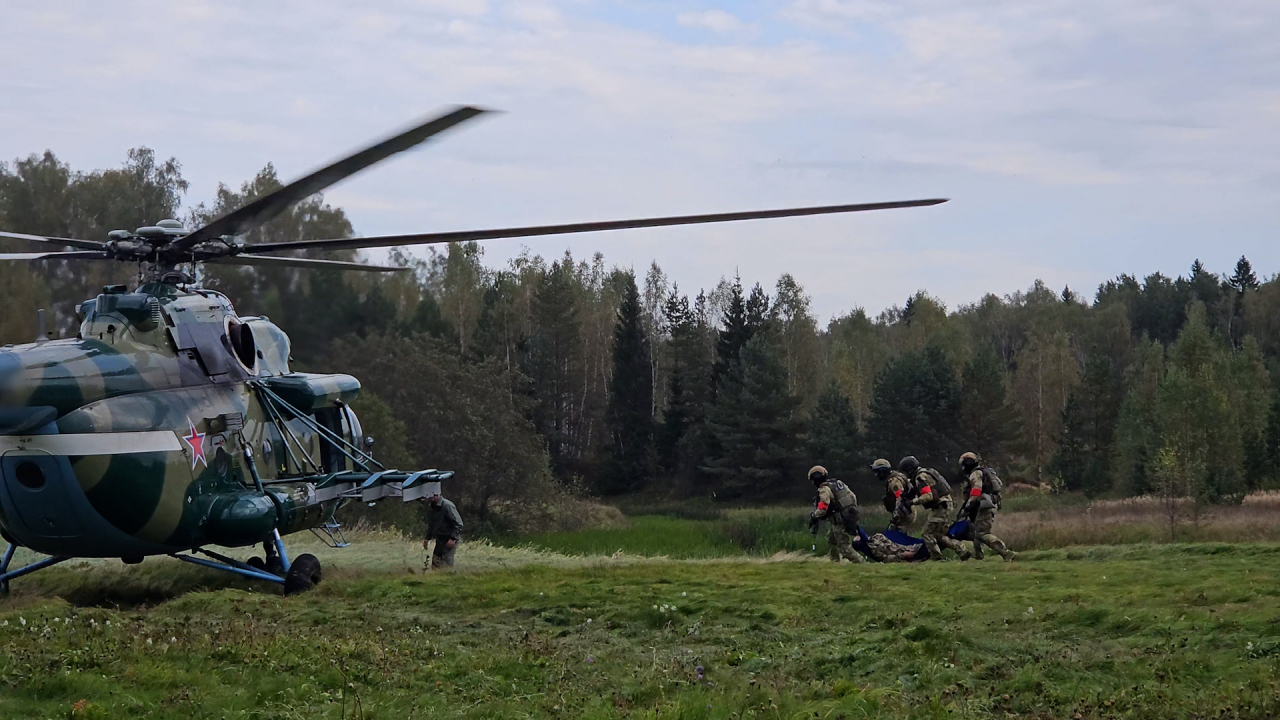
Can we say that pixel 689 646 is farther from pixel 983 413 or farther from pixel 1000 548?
pixel 983 413

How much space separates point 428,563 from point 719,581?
4922 millimetres

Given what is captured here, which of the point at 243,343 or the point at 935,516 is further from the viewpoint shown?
the point at 935,516

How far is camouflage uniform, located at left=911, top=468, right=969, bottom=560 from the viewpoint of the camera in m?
16.6

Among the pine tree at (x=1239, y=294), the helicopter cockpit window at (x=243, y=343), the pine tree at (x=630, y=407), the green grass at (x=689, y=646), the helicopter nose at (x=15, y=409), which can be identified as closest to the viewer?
the green grass at (x=689, y=646)

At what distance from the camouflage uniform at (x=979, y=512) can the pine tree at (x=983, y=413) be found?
38607mm

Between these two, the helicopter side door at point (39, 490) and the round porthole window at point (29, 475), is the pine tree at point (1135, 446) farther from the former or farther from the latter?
the round porthole window at point (29, 475)

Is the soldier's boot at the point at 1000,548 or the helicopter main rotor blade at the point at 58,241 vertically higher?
the helicopter main rotor blade at the point at 58,241

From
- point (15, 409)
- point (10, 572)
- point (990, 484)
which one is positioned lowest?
point (10, 572)

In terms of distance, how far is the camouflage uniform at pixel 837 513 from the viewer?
55.2ft

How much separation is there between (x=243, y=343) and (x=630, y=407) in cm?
4679

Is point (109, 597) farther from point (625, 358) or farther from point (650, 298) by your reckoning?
point (650, 298)

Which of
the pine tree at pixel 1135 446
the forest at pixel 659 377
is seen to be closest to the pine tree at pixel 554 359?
the forest at pixel 659 377

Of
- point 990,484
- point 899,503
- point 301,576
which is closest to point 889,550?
point 899,503

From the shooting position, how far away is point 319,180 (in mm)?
9969
